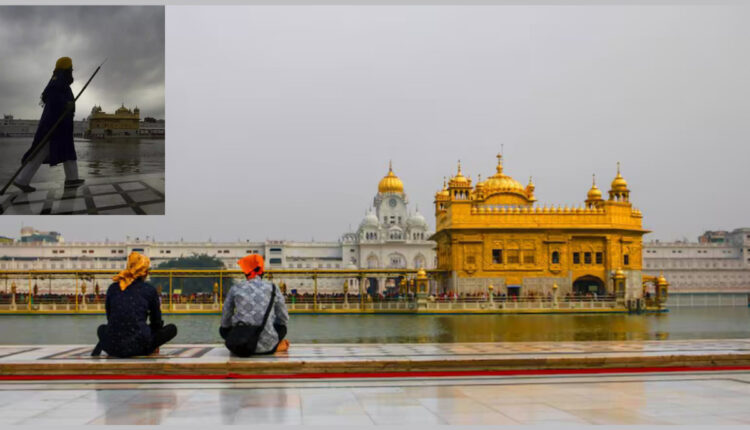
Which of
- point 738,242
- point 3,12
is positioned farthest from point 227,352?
point 738,242

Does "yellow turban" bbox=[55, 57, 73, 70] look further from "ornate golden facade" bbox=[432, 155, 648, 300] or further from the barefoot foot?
"ornate golden facade" bbox=[432, 155, 648, 300]

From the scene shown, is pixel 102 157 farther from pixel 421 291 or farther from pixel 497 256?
pixel 497 256

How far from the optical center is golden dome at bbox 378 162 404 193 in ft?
344

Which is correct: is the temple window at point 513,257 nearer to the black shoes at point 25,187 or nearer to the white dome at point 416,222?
the black shoes at point 25,187

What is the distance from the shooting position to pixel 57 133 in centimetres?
1376

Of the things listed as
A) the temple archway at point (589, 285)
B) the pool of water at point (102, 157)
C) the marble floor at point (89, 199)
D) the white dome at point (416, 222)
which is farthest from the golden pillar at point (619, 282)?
the white dome at point (416, 222)

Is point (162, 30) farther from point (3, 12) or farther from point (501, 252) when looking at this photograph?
point (501, 252)

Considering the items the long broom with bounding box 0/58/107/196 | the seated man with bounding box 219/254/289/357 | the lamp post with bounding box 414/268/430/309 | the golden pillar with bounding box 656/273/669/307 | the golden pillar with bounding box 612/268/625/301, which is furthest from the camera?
the golden pillar with bounding box 656/273/669/307

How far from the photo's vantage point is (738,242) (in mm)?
101125

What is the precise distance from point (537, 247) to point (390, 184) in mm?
62193

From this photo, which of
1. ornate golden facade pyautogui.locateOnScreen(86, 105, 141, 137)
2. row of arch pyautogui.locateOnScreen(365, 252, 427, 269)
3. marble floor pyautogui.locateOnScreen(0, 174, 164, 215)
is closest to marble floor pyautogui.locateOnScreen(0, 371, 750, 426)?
marble floor pyautogui.locateOnScreen(0, 174, 164, 215)

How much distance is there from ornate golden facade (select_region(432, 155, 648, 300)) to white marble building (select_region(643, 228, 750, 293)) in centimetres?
5551

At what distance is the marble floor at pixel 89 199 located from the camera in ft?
45.3

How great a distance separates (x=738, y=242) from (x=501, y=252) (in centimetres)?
7077
